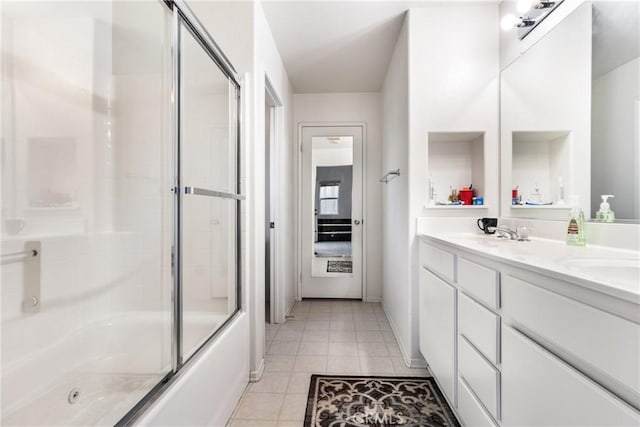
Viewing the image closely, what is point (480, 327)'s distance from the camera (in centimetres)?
117

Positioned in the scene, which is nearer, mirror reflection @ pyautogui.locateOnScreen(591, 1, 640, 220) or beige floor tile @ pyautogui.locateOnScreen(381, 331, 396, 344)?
mirror reflection @ pyautogui.locateOnScreen(591, 1, 640, 220)

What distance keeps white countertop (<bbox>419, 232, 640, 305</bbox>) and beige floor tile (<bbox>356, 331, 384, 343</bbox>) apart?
1.26 m

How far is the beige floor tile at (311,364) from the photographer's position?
1972 millimetres

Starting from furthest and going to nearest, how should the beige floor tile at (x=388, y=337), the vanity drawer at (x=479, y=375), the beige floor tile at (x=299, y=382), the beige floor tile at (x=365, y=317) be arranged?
the beige floor tile at (x=365, y=317) < the beige floor tile at (x=388, y=337) < the beige floor tile at (x=299, y=382) < the vanity drawer at (x=479, y=375)

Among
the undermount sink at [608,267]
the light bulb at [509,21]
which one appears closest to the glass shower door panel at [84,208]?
A: the undermount sink at [608,267]

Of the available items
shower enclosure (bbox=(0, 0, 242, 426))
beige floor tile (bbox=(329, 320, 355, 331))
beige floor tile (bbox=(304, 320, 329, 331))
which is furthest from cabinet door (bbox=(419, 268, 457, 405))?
shower enclosure (bbox=(0, 0, 242, 426))

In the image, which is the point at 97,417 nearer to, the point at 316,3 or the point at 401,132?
the point at 401,132

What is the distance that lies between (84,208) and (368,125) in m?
2.83

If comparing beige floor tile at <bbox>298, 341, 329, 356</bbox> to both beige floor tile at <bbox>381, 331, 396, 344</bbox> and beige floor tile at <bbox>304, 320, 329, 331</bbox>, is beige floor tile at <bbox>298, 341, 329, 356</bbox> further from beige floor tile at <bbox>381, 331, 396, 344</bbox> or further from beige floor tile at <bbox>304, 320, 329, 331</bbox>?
beige floor tile at <bbox>381, 331, 396, 344</bbox>

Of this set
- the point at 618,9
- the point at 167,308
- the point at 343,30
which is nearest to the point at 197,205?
the point at 167,308

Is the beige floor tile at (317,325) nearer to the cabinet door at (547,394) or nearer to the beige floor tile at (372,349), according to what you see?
the beige floor tile at (372,349)

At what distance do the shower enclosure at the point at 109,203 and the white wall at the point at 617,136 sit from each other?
1.78m

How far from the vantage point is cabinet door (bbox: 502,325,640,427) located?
2.06ft

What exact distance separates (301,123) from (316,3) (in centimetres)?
155
